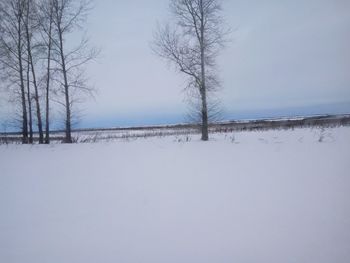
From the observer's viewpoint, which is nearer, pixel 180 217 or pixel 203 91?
pixel 180 217

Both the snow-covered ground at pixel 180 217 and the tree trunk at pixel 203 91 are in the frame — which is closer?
the snow-covered ground at pixel 180 217

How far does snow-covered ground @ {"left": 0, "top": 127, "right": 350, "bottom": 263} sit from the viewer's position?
71.9 inches

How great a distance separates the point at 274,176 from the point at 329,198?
1.10 meters

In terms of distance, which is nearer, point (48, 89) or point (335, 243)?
point (335, 243)

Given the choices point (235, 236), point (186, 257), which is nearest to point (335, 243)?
point (235, 236)

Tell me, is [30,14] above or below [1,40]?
above

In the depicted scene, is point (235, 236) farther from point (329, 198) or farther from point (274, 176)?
point (274, 176)

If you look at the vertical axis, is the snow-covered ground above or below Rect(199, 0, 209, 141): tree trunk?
below

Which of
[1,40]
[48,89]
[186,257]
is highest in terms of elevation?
[1,40]

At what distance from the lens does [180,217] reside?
243 centimetres

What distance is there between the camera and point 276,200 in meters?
2.78

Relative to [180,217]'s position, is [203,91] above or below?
above

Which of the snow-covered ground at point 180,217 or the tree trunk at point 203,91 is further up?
the tree trunk at point 203,91

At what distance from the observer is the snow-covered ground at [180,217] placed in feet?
5.99
